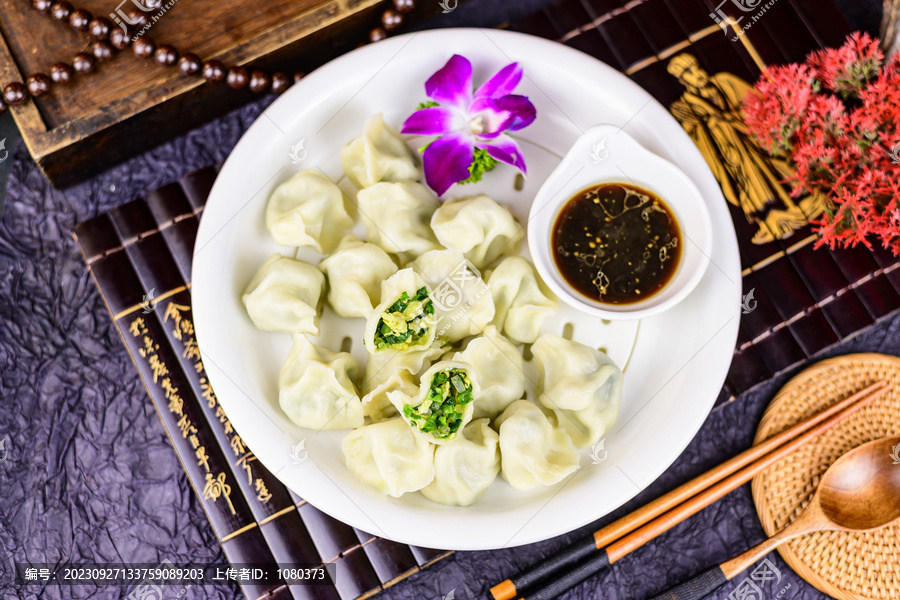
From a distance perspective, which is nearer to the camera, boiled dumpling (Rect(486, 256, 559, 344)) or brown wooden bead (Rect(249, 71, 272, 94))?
boiled dumpling (Rect(486, 256, 559, 344))

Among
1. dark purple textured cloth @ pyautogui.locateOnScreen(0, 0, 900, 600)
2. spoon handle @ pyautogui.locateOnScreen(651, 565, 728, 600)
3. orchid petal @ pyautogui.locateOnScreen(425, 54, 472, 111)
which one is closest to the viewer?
orchid petal @ pyautogui.locateOnScreen(425, 54, 472, 111)

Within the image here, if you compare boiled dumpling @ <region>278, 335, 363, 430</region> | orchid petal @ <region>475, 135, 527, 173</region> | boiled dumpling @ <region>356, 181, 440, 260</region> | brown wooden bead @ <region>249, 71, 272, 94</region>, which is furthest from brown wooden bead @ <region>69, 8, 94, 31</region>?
orchid petal @ <region>475, 135, 527, 173</region>

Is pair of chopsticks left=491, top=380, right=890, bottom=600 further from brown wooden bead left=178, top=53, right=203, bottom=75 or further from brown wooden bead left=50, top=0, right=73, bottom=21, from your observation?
brown wooden bead left=50, top=0, right=73, bottom=21

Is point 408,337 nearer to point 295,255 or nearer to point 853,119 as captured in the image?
point 295,255

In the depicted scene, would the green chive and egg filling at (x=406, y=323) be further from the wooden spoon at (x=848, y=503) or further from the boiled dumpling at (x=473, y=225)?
the wooden spoon at (x=848, y=503)

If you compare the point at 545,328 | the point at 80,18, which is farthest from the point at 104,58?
the point at 545,328

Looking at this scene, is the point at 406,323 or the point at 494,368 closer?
the point at 406,323

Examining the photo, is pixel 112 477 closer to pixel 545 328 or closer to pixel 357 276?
pixel 357 276
